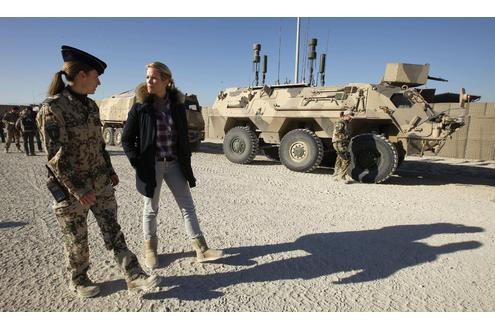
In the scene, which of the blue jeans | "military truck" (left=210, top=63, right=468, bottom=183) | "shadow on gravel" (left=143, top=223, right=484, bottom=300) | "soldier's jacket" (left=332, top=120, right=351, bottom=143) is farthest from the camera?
"soldier's jacket" (left=332, top=120, right=351, bottom=143)

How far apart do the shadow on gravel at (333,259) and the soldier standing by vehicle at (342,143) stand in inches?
124

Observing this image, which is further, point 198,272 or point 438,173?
→ point 438,173

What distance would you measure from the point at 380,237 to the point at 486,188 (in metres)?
4.49

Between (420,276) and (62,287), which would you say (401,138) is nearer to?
(420,276)

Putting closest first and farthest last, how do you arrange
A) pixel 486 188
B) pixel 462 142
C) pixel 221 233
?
pixel 221 233
pixel 486 188
pixel 462 142

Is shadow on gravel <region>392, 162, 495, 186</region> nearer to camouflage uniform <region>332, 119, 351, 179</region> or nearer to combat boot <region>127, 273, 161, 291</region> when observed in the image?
camouflage uniform <region>332, 119, 351, 179</region>

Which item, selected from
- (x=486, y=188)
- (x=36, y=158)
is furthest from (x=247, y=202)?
(x=36, y=158)

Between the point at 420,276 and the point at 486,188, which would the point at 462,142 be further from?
the point at 420,276

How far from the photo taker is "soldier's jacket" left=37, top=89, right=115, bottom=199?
2.23m

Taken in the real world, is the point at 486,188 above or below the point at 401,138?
below

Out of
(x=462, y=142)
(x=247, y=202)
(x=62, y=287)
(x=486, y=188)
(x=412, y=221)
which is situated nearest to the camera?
(x=62, y=287)

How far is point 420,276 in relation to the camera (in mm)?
3006

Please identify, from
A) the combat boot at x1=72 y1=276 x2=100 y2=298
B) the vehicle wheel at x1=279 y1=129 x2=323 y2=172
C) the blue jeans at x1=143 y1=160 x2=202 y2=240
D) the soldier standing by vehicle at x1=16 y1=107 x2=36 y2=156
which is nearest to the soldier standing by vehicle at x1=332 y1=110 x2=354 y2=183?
the vehicle wheel at x1=279 y1=129 x2=323 y2=172

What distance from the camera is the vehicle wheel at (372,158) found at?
23.0 ft
